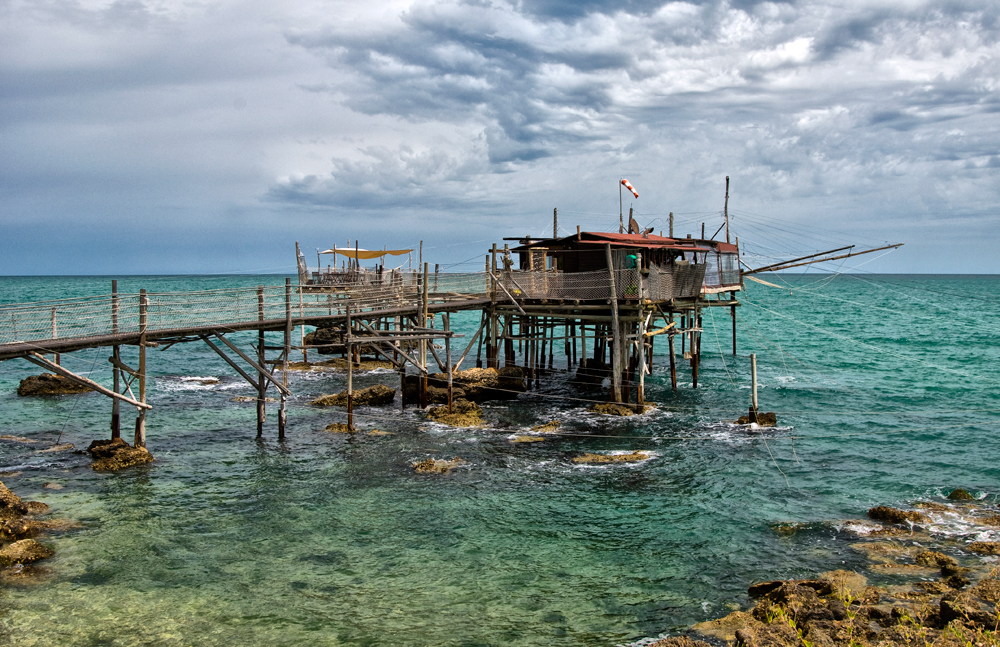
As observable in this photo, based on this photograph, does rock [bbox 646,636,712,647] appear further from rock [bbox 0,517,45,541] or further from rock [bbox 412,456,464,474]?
rock [bbox 0,517,45,541]

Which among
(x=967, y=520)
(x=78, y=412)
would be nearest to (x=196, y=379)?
(x=78, y=412)

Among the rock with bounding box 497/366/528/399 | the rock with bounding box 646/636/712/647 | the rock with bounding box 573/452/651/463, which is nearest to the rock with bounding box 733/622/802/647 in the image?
the rock with bounding box 646/636/712/647

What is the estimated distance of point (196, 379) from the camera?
3712cm

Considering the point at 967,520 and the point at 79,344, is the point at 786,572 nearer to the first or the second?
the point at 967,520

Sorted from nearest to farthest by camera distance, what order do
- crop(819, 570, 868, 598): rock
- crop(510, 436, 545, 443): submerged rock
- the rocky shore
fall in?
the rocky shore, crop(819, 570, 868, 598): rock, crop(510, 436, 545, 443): submerged rock

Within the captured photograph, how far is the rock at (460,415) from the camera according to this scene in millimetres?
26078

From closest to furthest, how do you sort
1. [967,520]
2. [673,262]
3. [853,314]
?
[967,520] < [673,262] < [853,314]

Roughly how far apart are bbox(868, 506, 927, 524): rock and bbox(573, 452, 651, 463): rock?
6.71m

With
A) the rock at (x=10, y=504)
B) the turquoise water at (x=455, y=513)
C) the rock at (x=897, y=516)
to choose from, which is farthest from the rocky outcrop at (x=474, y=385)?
the rock at (x=897, y=516)

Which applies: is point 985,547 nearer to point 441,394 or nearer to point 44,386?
point 441,394

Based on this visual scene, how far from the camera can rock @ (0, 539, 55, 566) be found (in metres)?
13.7

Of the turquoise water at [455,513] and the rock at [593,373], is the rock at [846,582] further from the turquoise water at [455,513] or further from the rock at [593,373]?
the rock at [593,373]

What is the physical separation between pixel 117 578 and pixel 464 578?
255 inches

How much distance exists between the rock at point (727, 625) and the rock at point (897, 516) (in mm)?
6368
